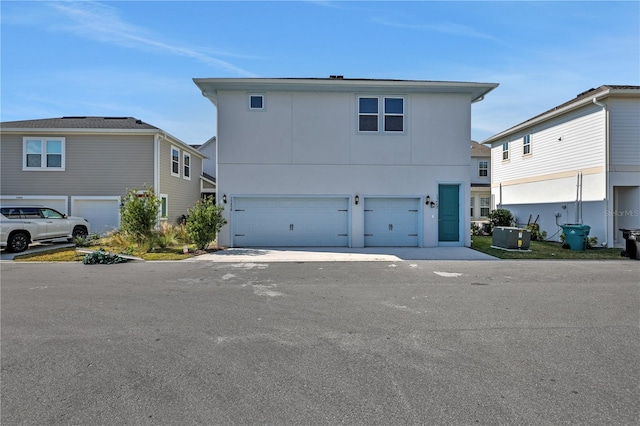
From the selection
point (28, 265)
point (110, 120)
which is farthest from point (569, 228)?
point (110, 120)

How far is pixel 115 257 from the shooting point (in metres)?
11.0

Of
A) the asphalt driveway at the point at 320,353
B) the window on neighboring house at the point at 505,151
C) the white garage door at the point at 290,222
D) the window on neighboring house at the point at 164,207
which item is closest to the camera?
the asphalt driveway at the point at 320,353

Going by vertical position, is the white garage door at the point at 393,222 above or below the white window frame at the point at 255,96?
below

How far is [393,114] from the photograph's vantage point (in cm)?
1464

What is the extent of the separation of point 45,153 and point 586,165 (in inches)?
973

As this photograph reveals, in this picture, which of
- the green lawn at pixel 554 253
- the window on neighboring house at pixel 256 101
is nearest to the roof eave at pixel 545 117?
the green lawn at pixel 554 253

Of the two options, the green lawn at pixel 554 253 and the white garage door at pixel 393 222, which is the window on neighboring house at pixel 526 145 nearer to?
the green lawn at pixel 554 253

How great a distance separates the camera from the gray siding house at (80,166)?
17.0 m

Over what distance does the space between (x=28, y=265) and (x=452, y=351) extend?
463 inches

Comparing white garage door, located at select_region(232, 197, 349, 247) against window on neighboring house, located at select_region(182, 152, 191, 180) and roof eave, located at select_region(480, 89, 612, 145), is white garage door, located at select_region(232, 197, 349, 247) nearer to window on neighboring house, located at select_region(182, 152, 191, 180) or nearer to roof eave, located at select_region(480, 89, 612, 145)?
window on neighboring house, located at select_region(182, 152, 191, 180)

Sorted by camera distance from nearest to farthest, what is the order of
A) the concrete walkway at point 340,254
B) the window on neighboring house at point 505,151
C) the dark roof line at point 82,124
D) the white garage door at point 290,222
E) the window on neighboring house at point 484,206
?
the concrete walkway at point 340,254 → the white garage door at point 290,222 → the dark roof line at point 82,124 → the window on neighboring house at point 505,151 → the window on neighboring house at point 484,206

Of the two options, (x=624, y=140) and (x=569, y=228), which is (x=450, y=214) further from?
(x=624, y=140)

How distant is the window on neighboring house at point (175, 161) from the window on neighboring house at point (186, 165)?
2.52ft

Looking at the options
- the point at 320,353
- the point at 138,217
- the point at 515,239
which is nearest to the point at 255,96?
the point at 138,217
